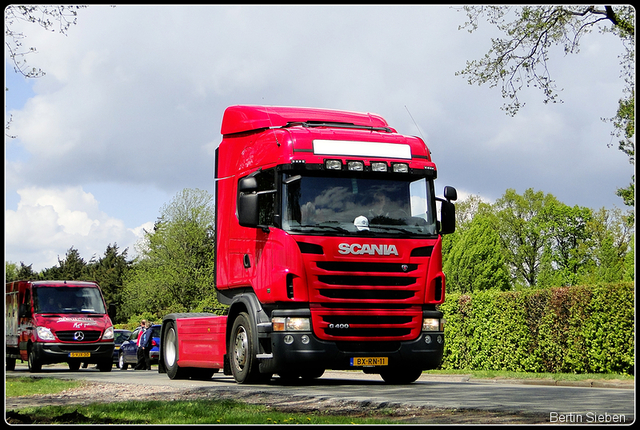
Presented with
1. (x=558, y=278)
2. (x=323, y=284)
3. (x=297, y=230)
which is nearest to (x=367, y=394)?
(x=323, y=284)

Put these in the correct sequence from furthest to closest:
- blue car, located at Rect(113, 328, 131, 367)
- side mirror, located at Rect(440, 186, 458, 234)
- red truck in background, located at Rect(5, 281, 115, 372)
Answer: blue car, located at Rect(113, 328, 131, 367), red truck in background, located at Rect(5, 281, 115, 372), side mirror, located at Rect(440, 186, 458, 234)

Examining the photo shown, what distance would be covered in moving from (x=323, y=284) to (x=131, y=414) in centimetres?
424

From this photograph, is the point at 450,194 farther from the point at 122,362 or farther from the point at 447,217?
the point at 122,362

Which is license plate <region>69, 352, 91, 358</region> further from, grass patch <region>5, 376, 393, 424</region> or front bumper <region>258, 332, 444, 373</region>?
grass patch <region>5, 376, 393, 424</region>

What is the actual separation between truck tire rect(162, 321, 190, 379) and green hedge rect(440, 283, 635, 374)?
32.6 feet

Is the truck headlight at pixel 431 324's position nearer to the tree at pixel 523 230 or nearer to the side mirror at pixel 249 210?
the side mirror at pixel 249 210

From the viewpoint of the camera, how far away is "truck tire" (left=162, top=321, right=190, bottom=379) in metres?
16.6

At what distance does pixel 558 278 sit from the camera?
6500 cm

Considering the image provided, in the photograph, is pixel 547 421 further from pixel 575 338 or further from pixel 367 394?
pixel 575 338

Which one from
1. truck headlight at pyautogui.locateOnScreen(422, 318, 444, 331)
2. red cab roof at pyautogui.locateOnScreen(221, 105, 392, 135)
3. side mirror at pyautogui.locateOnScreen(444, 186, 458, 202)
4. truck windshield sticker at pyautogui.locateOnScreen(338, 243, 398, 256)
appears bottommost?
truck headlight at pyautogui.locateOnScreen(422, 318, 444, 331)

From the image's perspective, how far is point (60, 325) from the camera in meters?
22.8

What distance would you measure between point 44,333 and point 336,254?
1309 cm

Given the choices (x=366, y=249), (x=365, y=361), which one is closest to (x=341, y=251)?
(x=366, y=249)

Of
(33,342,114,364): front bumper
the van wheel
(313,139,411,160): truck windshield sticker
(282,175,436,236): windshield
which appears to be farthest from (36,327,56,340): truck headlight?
(313,139,411,160): truck windshield sticker
